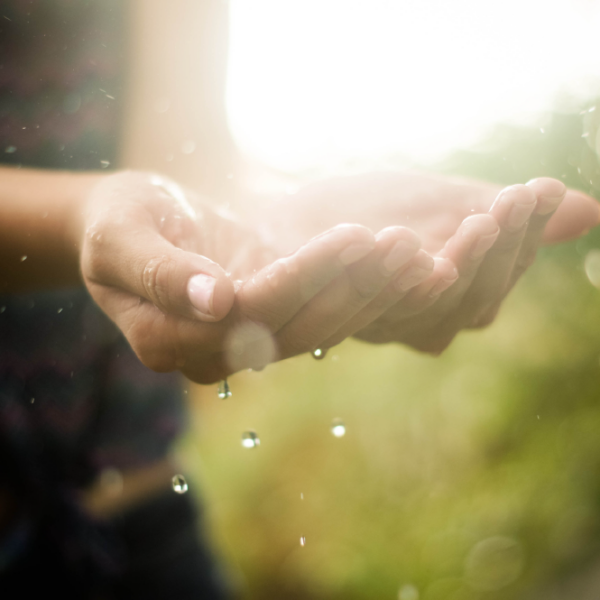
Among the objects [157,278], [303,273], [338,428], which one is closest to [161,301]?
[157,278]

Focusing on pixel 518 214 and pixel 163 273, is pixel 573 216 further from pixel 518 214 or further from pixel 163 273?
pixel 163 273

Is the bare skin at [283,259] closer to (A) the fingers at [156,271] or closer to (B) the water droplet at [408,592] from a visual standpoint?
(A) the fingers at [156,271]

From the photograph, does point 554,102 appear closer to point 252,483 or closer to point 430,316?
point 430,316

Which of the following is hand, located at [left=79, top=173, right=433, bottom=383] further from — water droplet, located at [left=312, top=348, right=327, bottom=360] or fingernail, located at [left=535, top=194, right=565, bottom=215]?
fingernail, located at [left=535, top=194, right=565, bottom=215]

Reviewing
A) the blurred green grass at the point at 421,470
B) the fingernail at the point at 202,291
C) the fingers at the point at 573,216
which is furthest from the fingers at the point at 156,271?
the blurred green grass at the point at 421,470

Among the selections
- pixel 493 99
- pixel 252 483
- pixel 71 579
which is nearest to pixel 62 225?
pixel 71 579
